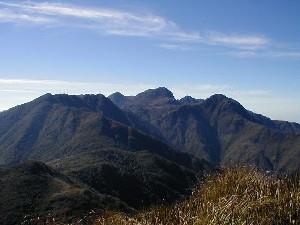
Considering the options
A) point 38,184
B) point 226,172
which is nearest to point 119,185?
point 38,184

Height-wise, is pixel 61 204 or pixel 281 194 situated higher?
pixel 281 194

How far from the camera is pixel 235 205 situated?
8.94 meters

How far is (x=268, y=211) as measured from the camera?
8.70 meters

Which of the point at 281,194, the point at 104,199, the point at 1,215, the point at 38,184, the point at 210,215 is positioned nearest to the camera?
the point at 210,215

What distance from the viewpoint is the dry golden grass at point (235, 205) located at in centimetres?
846

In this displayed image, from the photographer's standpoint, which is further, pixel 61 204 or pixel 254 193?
pixel 61 204

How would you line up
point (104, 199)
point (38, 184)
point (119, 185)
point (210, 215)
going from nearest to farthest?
point (210, 215) → point (104, 199) → point (38, 184) → point (119, 185)

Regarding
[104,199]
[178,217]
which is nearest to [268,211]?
[178,217]

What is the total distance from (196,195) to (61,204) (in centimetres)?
10548

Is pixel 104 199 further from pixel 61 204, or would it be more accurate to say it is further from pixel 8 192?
pixel 8 192

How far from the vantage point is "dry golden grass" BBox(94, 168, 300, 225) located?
8461 mm

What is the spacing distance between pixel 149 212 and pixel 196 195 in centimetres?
151

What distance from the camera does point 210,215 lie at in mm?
8680

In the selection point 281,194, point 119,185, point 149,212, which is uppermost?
point 281,194
